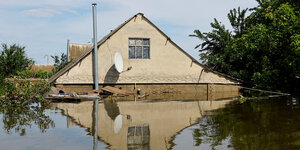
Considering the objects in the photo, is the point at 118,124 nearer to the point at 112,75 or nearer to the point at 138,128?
the point at 138,128

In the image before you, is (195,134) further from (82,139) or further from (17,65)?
(17,65)

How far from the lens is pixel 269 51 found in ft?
66.2

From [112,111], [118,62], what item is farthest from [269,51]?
[112,111]

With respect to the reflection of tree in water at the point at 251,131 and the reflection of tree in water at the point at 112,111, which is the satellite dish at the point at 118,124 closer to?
the reflection of tree in water at the point at 112,111

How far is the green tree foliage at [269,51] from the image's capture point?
719 inches

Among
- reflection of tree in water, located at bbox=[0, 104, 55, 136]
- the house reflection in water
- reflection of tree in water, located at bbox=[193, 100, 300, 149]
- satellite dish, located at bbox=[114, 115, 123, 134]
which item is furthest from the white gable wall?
reflection of tree in water, located at bbox=[193, 100, 300, 149]

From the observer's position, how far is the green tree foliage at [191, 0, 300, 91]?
Result: 18.2 m

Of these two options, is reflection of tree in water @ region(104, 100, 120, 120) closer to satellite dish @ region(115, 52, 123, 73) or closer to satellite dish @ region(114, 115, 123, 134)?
satellite dish @ region(114, 115, 123, 134)

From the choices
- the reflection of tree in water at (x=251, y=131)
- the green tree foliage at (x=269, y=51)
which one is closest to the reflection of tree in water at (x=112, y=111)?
the reflection of tree in water at (x=251, y=131)

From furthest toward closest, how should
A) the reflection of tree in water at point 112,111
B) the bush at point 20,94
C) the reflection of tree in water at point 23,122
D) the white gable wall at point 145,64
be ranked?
the white gable wall at point 145,64 < the bush at point 20,94 < the reflection of tree in water at point 112,111 < the reflection of tree in water at point 23,122

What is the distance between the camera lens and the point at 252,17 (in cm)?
2414

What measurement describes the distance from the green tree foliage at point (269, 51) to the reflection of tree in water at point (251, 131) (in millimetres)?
9863

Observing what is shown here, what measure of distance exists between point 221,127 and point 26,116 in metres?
6.94

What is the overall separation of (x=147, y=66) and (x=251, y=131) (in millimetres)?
15060
